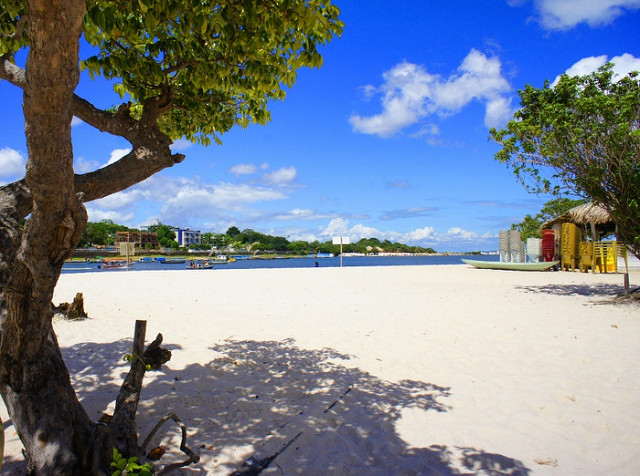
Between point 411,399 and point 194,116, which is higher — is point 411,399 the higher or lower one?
the lower one

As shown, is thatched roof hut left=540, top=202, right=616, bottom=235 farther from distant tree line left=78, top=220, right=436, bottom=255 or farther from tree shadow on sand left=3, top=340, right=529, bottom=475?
distant tree line left=78, top=220, right=436, bottom=255

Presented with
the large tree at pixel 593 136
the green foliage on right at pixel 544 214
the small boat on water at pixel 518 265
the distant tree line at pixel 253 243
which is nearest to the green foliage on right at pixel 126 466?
the large tree at pixel 593 136

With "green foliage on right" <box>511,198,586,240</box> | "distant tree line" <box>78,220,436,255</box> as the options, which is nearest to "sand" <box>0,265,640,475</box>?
"green foliage on right" <box>511,198,586,240</box>

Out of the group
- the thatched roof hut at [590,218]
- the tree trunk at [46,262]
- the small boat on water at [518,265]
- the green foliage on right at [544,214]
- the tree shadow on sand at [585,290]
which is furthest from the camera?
the green foliage on right at [544,214]

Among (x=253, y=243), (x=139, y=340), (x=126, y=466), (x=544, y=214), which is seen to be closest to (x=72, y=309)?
(x=139, y=340)

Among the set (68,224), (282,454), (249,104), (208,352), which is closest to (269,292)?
(208,352)

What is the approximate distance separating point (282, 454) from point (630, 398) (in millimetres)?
3655

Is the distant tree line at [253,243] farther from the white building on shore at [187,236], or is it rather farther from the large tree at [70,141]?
the large tree at [70,141]

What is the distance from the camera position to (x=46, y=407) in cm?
240

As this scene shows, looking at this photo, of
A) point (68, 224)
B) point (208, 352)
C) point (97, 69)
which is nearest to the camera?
point (68, 224)

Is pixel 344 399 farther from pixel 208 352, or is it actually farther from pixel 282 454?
pixel 208 352

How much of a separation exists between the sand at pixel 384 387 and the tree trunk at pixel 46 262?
2.47 ft

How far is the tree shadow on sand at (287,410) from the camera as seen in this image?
2816mm

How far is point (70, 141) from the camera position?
78.6 inches
